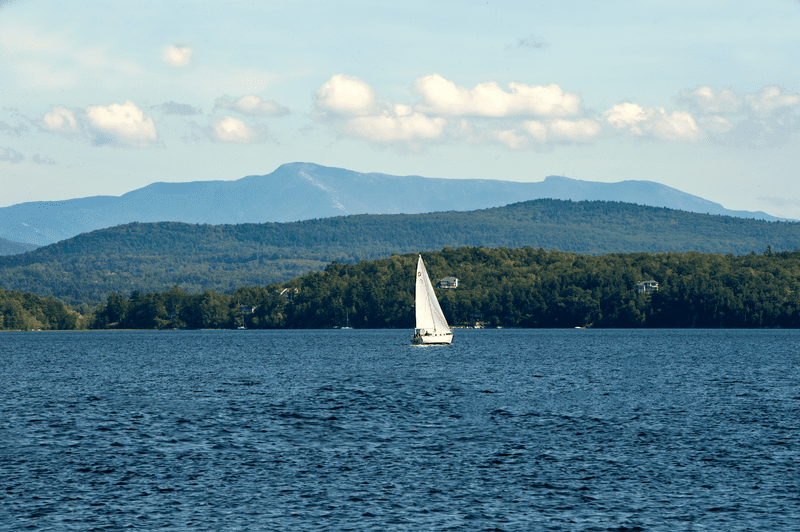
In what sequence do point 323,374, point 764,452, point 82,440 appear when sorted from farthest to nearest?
point 323,374, point 82,440, point 764,452

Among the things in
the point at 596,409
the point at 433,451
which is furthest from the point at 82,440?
the point at 596,409

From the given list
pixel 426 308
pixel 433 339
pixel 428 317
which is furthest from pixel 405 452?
pixel 433 339

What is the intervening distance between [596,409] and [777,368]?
162ft

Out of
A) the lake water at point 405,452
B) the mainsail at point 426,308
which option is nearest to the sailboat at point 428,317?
the mainsail at point 426,308

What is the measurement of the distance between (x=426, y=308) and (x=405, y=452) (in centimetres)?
8745

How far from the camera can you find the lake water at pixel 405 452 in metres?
33.8

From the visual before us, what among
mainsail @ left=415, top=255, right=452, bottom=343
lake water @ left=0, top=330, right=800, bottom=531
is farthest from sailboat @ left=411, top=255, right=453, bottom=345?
lake water @ left=0, top=330, right=800, bottom=531

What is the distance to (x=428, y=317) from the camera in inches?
5423

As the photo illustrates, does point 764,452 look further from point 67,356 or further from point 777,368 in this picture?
point 67,356

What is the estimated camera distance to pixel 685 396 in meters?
73.1

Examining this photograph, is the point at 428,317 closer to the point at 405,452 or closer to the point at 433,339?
the point at 433,339

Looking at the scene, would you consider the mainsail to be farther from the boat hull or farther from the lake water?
the lake water

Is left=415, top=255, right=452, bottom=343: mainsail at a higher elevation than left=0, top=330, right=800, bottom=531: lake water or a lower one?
higher

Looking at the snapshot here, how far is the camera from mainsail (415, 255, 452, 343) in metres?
128
